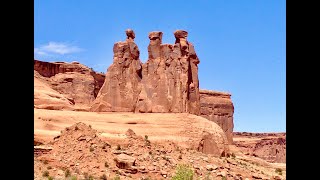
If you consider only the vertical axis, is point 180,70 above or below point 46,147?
above

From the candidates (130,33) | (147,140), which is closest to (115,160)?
(147,140)

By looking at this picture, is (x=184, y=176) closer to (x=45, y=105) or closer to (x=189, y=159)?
(x=189, y=159)

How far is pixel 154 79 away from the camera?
59.1 metres

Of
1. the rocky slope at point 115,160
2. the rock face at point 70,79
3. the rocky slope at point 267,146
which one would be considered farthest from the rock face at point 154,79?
the rocky slope at point 267,146

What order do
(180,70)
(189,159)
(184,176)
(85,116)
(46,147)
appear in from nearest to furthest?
1. (184,176)
2. (46,147)
3. (189,159)
4. (85,116)
5. (180,70)

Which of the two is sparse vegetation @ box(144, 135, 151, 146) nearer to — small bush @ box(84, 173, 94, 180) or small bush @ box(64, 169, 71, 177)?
small bush @ box(84, 173, 94, 180)

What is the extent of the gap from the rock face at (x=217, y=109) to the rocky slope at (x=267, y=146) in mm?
20800

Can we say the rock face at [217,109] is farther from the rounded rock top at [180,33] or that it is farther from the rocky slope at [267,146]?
the rounded rock top at [180,33]

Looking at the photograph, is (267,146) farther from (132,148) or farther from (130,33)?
(132,148)

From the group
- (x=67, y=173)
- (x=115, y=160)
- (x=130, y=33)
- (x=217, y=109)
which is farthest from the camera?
(x=217, y=109)

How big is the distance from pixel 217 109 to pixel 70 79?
2606 cm
